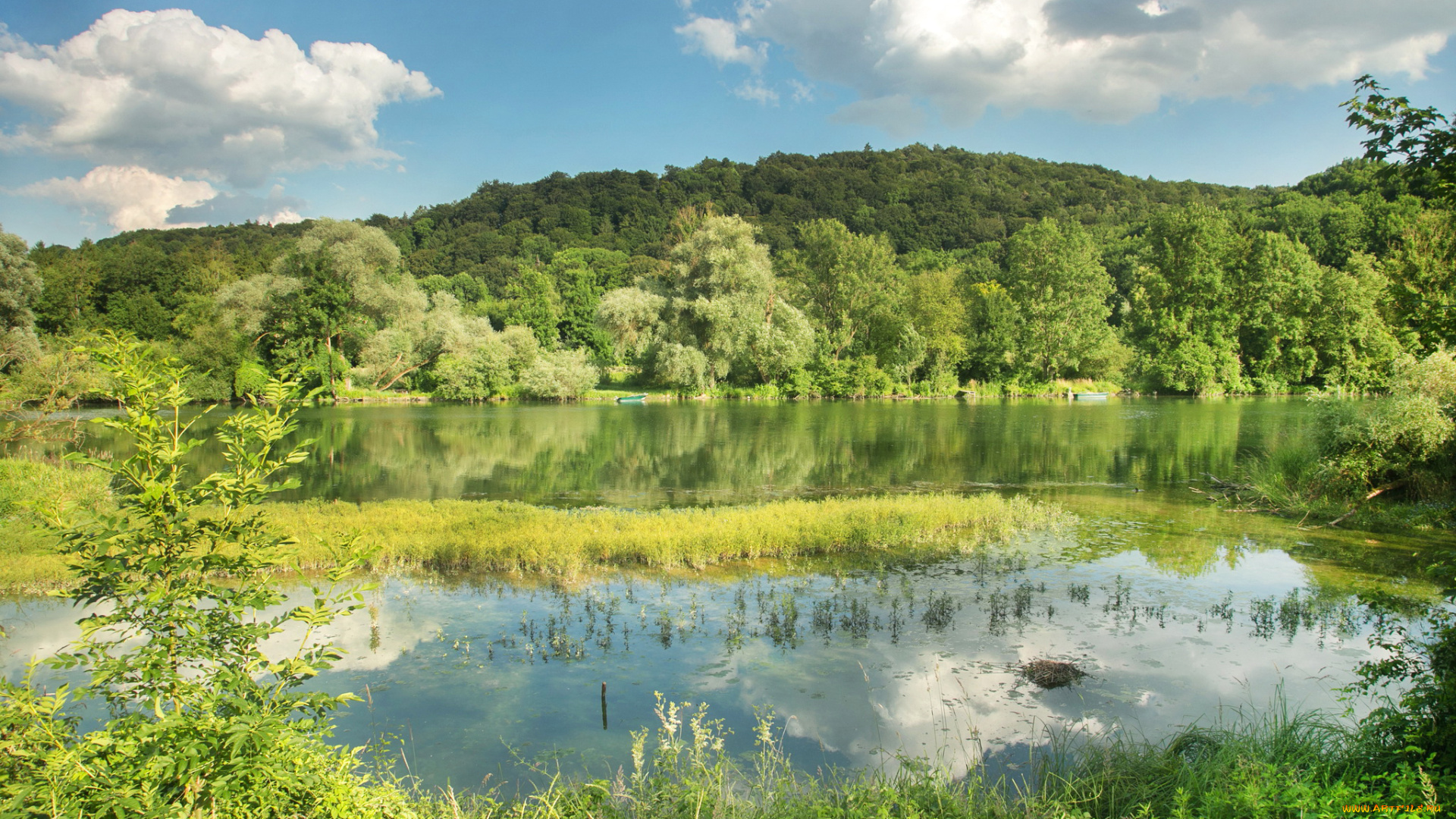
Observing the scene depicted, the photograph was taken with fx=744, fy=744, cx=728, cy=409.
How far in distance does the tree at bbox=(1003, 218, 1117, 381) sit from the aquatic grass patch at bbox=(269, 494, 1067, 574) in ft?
175

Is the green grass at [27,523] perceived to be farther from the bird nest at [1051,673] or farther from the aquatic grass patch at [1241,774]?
the bird nest at [1051,673]

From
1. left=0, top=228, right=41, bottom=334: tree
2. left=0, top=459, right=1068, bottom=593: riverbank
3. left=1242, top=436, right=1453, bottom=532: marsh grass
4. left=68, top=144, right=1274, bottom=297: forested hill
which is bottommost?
left=0, top=459, right=1068, bottom=593: riverbank

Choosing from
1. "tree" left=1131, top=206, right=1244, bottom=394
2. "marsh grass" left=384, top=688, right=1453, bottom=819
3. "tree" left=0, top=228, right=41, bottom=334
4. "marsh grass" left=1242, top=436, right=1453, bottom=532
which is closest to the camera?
"marsh grass" left=384, top=688, right=1453, bottom=819

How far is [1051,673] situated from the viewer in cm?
828

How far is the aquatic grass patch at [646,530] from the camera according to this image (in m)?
13.4

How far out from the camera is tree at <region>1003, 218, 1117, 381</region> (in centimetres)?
6531

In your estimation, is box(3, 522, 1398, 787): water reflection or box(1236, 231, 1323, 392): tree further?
box(1236, 231, 1323, 392): tree

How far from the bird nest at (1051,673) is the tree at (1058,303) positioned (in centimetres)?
6280

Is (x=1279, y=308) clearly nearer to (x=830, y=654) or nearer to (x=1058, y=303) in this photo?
(x=1058, y=303)

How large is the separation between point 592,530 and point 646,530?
1.11 m

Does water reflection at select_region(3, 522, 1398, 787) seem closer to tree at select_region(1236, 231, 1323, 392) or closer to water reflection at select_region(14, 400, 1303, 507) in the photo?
water reflection at select_region(14, 400, 1303, 507)

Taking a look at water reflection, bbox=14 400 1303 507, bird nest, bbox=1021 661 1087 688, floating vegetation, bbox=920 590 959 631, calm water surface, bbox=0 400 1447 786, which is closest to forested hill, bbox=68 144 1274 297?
water reflection, bbox=14 400 1303 507

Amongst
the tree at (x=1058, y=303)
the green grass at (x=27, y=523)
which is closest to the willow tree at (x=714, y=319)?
the tree at (x=1058, y=303)

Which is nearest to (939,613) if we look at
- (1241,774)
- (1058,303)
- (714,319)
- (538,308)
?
(1241,774)
